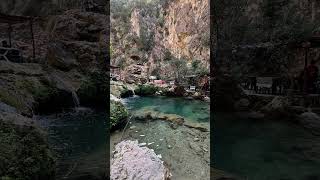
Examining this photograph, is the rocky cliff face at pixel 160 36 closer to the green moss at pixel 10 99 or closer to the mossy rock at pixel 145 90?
the mossy rock at pixel 145 90

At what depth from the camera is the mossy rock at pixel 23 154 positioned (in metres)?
4.16

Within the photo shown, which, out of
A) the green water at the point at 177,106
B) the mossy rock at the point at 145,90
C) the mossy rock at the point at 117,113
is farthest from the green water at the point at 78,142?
the mossy rock at the point at 145,90

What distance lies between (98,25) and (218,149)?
2.58 metres

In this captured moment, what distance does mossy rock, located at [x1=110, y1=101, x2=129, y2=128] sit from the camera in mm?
5932

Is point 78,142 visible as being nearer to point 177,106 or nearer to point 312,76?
point 177,106

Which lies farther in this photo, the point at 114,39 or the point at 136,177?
the point at 114,39

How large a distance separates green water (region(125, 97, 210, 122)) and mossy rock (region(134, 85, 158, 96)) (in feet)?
0.35

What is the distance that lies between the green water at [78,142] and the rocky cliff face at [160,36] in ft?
7.02

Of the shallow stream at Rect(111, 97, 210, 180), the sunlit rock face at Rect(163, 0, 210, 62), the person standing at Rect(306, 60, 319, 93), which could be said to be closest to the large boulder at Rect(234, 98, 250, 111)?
the shallow stream at Rect(111, 97, 210, 180)

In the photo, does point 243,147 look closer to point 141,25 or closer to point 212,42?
point 212,42

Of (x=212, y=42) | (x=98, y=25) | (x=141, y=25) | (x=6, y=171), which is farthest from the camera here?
(x=141, y=25)

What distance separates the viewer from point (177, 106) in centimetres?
668

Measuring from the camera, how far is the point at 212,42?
606 centimetres

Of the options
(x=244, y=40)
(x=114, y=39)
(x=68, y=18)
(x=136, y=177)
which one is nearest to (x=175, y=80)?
(x=114, y=39)
